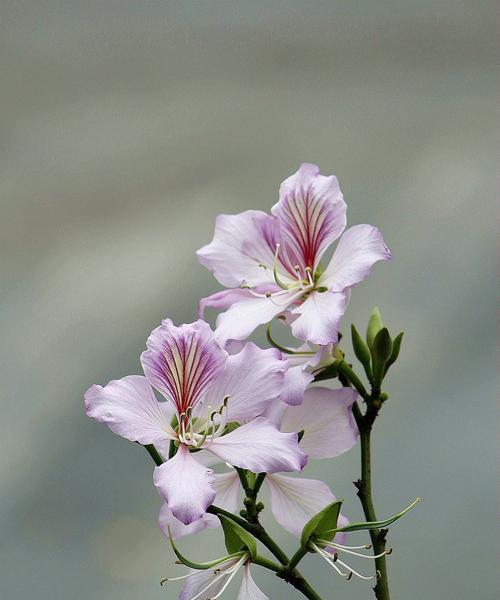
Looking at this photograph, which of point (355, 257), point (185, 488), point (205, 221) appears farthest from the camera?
point (205, 221)

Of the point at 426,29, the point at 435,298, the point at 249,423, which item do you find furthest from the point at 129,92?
the point at 249,423

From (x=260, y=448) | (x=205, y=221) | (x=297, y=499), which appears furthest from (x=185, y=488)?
(x=205, y=221)

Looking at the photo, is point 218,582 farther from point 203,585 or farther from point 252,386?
point 252,386

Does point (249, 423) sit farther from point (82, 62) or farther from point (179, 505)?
point (82, 62)

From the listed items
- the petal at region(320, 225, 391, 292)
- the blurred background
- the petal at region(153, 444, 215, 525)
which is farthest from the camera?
the blurred background

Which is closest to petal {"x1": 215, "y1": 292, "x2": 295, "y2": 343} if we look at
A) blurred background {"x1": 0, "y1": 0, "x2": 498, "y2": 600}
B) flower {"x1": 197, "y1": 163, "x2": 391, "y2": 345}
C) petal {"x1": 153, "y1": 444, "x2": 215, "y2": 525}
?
flower {"x1": 197, "y1": 163, "x2": 391, "y2": 345}

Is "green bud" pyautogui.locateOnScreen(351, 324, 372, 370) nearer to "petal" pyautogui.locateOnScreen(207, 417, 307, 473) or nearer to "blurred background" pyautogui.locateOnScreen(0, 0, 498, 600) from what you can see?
"petal" pyautogui.locateOnScreen(207, 417, 307, 473)

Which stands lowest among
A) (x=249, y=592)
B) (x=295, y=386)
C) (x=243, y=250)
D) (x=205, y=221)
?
(x=249, y=592)

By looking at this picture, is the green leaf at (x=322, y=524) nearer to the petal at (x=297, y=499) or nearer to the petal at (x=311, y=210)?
the petal at (x=297, y=499)
